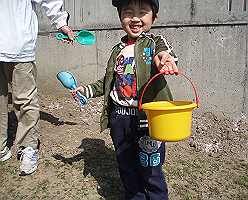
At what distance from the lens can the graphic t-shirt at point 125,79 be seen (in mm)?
1768

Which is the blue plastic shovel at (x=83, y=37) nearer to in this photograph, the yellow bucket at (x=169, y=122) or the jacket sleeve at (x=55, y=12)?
the jacket sleeve at (x=55, y=12)

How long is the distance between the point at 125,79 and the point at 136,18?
1.45 ft

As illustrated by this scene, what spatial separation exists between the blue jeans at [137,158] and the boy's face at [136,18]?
0.64m

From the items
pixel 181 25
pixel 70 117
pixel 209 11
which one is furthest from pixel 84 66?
pixel 209 11

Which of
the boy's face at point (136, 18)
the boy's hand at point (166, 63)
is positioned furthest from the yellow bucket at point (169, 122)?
the boy's face at point (136, 18)

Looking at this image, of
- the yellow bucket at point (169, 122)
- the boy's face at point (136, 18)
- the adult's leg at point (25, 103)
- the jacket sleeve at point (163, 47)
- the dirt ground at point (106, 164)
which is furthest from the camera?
the adult's leg at point (25, 103)

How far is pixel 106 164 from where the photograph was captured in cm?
267

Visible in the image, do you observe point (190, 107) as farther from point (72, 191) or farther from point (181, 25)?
point (181, 25)

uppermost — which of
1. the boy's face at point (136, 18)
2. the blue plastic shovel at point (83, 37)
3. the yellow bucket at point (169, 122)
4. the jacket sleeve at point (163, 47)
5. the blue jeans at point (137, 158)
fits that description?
the boy's face at point (136, 18)

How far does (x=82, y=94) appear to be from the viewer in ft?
6.47

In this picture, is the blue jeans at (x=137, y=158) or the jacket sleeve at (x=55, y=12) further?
the jacket sleeve at (x=55, y=12)

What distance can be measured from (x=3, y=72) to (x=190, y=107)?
2.04m

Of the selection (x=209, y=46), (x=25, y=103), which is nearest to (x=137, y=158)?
(x=25, y=103)

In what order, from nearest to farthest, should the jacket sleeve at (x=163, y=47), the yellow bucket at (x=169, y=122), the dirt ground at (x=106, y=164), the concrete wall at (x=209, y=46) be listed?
1. the yellow bucket at (x=169, y=122)
2. the jacket sleeve at (x=163, y=47)
3. the dirt ground at (x=106, y=164)
4. the concrete wall at (x=209, y=46)
